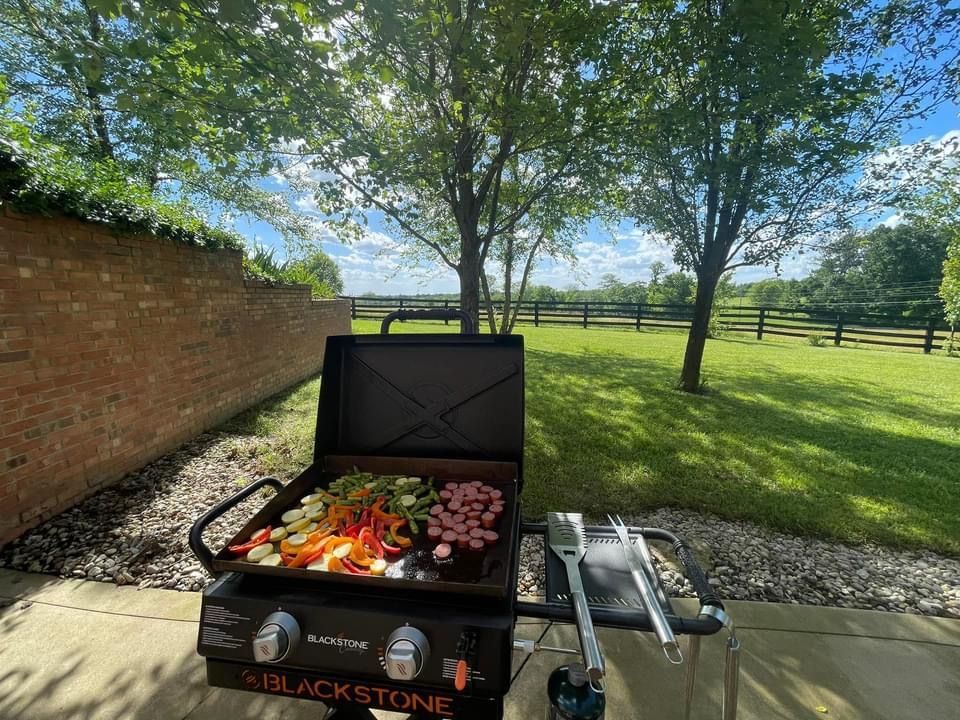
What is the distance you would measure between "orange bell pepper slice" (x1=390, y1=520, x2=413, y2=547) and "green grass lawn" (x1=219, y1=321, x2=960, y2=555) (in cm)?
168

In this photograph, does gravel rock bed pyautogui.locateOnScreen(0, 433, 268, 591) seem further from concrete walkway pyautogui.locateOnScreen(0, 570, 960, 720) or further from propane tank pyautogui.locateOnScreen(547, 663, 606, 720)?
propane tank pyautogui.locateOnScreen(547, 663, 606, 720)

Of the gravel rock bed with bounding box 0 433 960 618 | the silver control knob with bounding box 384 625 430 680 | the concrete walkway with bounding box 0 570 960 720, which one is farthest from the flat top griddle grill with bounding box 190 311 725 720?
the gravel rock bed with bounding box 0 433 960 618

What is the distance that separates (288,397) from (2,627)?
378 cm

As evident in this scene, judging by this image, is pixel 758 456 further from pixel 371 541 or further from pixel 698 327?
pixel 371 541

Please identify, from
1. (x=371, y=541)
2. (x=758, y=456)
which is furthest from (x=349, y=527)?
(x=758, y=456)

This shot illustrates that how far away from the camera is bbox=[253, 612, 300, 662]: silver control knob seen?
865 millimetres

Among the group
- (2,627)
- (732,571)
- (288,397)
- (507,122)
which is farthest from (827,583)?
(288,397)

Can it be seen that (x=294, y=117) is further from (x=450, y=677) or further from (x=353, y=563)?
(x=450, y=677)

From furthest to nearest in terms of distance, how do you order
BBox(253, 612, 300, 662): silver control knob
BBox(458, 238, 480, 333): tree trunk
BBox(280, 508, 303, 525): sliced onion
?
BBox(458, 238, 480, 333): tree trunk
BBox(280, 508, 303, 525): sliced onion
BBox(253, 612, 300, 662): silver control knob

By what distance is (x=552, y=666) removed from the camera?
165 cm

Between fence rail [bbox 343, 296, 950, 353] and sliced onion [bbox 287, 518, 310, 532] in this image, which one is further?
fence rail [bbox 343, 296, 950, 353]

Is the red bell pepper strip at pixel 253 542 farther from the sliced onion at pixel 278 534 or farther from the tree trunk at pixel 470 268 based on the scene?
the tree trunk at pixel 470 268

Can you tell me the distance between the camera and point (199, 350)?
3885 mm

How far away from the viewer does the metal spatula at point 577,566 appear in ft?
2.45
